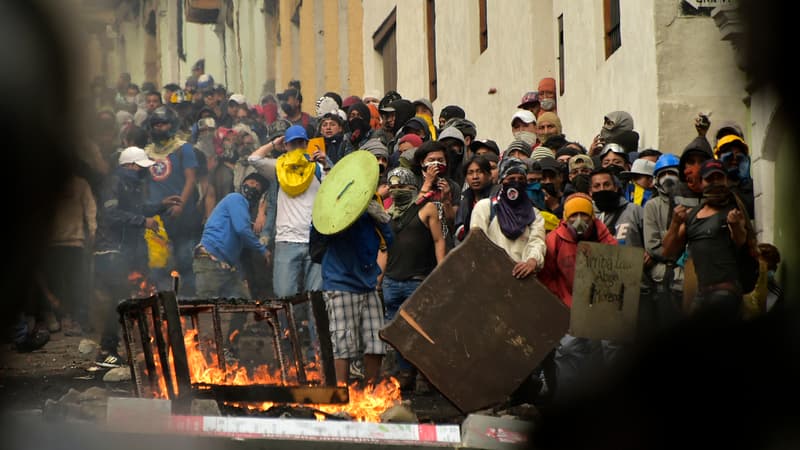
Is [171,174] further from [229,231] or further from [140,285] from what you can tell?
[229,231]

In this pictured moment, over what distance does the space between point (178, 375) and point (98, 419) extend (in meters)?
0.71

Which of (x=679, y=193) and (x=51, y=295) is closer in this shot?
(x=679, y=193)

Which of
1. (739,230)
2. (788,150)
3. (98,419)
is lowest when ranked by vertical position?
(98,419)

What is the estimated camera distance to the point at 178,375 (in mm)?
6418

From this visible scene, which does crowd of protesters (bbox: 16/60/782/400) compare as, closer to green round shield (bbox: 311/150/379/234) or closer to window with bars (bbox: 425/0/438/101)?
green round shield (bbox: 311/150/379/234)

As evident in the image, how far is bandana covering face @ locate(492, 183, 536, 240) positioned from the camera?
26.4ft

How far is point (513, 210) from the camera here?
8.12 meters

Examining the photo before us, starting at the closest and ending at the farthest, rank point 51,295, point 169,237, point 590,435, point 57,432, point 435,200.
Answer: point 590,435, point 57,432, point 435,200, point 51,295, point 169,237

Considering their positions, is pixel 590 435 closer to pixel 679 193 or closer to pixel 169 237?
pixel 679 193

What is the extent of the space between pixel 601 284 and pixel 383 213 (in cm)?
177

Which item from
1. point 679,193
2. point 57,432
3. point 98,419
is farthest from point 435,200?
point 57,432

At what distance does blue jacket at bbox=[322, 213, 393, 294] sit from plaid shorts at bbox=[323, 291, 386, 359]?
0.20 feet

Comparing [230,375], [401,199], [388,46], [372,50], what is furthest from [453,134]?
[372,50]

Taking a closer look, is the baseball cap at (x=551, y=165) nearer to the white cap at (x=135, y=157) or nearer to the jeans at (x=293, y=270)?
the jeans at (x=293, y=270)
